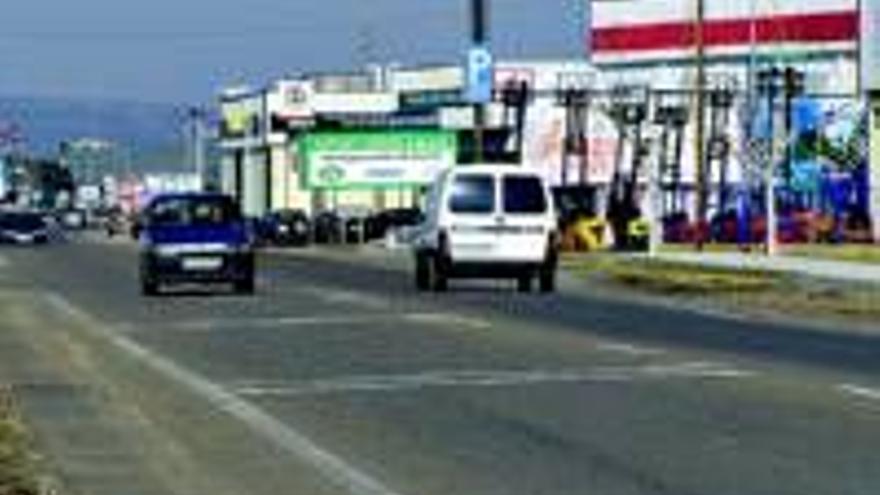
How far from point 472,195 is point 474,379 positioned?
2351 centimetres

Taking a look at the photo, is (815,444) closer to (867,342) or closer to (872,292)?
(867,342)

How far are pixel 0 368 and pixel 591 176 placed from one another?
3510 inches

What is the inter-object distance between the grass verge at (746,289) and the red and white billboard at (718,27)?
5219cm

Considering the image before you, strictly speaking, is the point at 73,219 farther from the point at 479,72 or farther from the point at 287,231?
the point at 479,72

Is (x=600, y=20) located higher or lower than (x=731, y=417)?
higher

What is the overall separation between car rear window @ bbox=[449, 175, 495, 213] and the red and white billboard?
62.9 meters

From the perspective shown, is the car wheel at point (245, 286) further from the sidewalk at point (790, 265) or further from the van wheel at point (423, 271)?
the sidewalk at point (790, 265)

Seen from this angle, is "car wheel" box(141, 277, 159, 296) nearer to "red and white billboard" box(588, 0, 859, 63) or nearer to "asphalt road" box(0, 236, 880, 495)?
"asphalt road" box(0, 236, 880, 495)

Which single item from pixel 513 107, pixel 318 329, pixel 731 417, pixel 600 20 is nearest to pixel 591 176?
pixel 513 107

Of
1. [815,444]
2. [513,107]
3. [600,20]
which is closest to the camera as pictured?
[815,444]

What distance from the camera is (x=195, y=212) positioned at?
4962cm

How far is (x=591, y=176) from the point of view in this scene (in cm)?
11706

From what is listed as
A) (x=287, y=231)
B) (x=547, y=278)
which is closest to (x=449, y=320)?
(x=547, y=278)

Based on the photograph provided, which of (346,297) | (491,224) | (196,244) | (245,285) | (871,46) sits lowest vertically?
(346,297)
